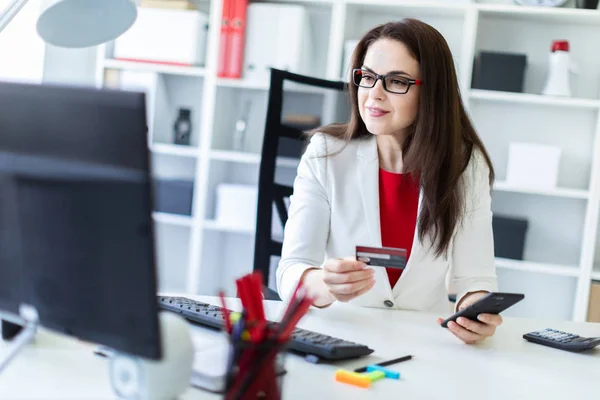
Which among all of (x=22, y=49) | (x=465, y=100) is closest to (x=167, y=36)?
(x=22, y=49)

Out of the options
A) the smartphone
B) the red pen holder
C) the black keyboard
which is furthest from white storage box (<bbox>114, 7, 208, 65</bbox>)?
the red pen holder

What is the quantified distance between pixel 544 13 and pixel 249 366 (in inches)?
107

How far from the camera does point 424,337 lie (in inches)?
51.8

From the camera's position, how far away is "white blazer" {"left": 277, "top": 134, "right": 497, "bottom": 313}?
5.54 ft

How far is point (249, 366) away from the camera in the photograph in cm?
72

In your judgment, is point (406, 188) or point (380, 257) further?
point (406, 188)

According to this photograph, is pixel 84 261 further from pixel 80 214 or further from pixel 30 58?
pixel 30 58

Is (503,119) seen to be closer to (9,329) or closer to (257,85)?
(257,85)

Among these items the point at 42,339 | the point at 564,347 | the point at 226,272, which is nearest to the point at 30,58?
the point at 226,272

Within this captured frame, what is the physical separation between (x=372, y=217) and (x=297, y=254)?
221mm

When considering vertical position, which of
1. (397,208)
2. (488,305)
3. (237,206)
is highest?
(397,208)

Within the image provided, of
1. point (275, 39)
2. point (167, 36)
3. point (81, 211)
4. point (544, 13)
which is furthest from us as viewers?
point (167, 36)

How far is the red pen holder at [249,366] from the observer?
2.33 feet

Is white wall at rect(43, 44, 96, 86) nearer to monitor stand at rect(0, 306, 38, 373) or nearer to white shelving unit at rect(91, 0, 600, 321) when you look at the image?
white shelving unit at rect(91, 0, 600, 321)
